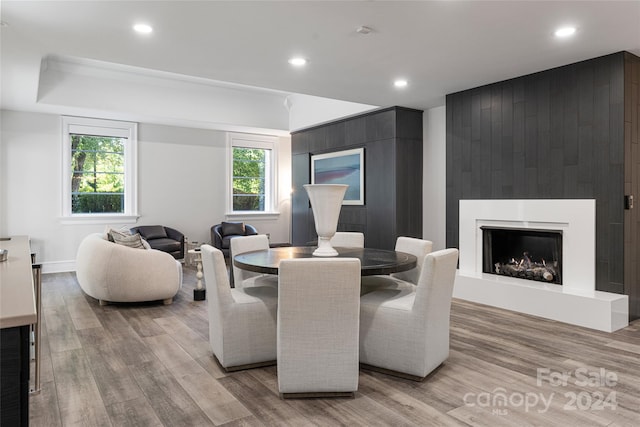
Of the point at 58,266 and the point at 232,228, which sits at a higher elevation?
the point at 232,228

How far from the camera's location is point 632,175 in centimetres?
382

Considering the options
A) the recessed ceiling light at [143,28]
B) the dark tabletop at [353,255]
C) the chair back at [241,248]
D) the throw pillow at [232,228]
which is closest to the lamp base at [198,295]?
the chair back at [241,248]

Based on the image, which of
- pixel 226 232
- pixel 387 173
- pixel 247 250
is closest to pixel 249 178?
pixel 226 232

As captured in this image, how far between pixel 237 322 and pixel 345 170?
14.4 ft

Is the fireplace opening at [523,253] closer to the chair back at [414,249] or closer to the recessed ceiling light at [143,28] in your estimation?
the chair back at [414,249]

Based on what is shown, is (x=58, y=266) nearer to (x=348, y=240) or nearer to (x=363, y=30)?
(x=348, y=240)

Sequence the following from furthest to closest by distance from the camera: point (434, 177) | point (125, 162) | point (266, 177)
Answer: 1. point (266, 177)
2. point (125, 162)
3. point (434, 177)

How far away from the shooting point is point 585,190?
13.0 ft

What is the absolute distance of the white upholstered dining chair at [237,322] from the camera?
2.70 metres

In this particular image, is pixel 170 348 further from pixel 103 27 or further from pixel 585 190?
pixel 585 190

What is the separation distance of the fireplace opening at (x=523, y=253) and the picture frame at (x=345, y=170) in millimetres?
2154

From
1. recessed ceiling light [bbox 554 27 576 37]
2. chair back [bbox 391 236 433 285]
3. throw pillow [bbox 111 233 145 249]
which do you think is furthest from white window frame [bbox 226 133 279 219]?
recessed ceiling light [bbox 554 27 576 37]

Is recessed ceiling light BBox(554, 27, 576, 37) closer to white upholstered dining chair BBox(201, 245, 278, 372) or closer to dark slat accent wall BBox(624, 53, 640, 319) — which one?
dark slat accent wall BBox(624, 53, 640, 319)

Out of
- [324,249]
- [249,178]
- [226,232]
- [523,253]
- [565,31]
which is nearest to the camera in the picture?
[324,249]
